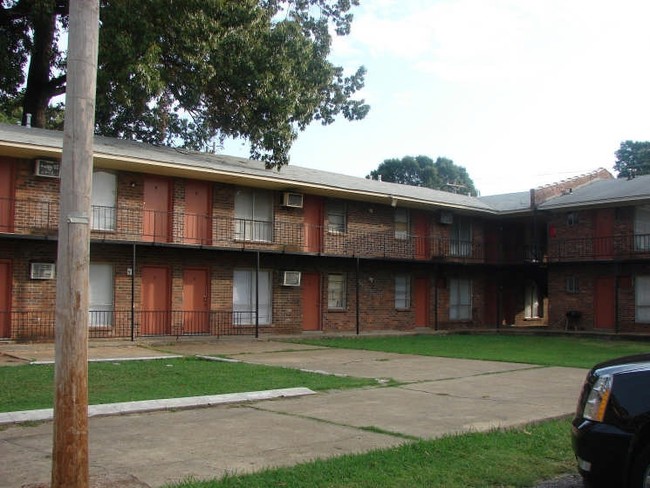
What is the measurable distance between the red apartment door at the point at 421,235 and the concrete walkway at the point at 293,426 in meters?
15.8

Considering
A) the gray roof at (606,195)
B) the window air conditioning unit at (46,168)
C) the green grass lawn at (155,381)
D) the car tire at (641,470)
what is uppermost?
the gray roof at (606,195)

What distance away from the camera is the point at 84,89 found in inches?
202

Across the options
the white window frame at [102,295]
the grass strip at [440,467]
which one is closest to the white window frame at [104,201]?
the white window frame at [102,295]

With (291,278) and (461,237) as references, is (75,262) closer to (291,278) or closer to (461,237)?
(291,278)

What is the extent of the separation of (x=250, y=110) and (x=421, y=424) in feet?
56.5

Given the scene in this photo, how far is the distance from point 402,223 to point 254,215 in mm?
7495

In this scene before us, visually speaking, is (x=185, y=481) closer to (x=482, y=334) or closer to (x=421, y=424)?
(x=421, y=424)

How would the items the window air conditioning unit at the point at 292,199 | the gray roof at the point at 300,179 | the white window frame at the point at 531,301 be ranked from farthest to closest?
the white window frame at the point at 531,301 < the window air conditioning unit at the point at 292,199 < the gray roof at the point at 300,179

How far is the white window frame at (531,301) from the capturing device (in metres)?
34.9

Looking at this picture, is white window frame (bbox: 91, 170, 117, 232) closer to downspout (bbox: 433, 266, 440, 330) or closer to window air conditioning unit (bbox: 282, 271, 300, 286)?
window air conditioning unit (bbox: 282, 271, 300, 286)

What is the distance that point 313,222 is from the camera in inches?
1032

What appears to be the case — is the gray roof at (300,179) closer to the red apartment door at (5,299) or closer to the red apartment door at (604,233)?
the red apartment door at (604,233)

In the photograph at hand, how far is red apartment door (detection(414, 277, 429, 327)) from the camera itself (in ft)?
97.9

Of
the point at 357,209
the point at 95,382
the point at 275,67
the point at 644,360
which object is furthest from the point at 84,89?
the point at 357,209
